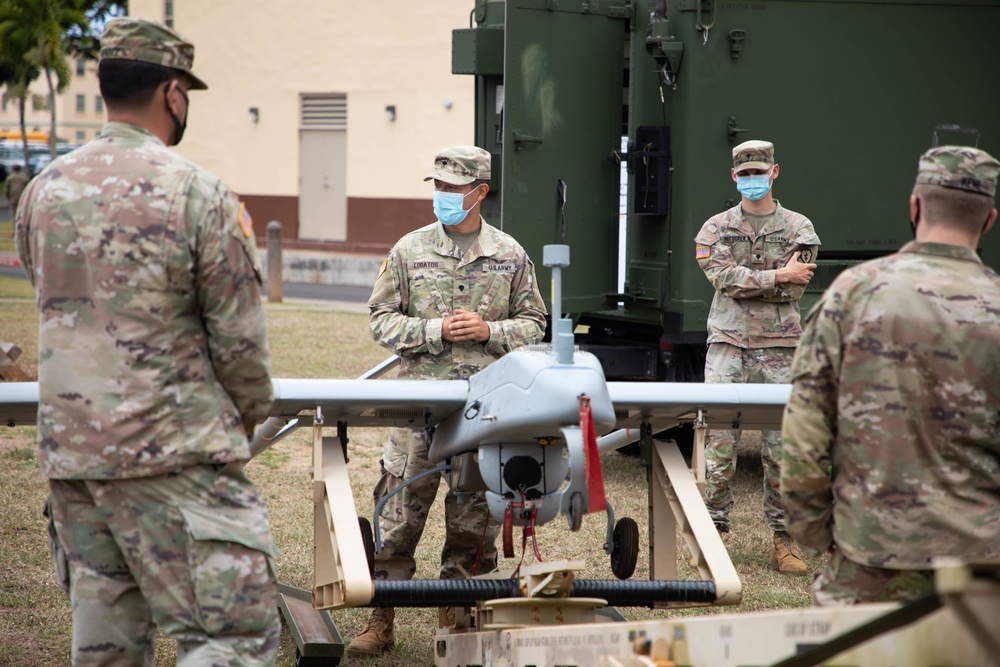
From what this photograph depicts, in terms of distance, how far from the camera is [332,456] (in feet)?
14.2

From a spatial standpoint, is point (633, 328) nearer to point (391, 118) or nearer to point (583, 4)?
point (583, 4)

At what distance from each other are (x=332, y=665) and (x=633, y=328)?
4.38m

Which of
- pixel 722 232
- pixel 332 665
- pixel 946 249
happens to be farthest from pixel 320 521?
pixel 722 232

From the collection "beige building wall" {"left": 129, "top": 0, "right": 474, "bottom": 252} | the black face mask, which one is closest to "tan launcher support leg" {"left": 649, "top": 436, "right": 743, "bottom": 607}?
the black face mask

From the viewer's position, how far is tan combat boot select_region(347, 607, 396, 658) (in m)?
4.83

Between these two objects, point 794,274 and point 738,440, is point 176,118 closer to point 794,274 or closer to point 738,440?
point 794,274

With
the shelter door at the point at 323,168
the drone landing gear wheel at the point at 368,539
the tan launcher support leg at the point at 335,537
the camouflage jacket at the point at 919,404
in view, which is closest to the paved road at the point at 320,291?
the shelter door at the point at 323,168

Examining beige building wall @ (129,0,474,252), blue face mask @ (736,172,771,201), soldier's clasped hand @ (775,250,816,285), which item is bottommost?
soldier's clasped hand @ (775,250,816,285)

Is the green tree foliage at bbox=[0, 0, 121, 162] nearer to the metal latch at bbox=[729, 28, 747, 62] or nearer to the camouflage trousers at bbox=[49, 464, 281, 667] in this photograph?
the metal latch at bbox=[729, 28, 747, 62]

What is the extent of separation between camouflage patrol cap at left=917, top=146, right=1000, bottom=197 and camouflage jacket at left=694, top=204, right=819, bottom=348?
3.15m

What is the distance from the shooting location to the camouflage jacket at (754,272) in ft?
19.9

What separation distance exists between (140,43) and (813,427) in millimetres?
1884

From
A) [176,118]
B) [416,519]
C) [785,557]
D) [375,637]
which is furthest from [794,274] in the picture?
[176,118]

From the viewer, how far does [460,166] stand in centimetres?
481
